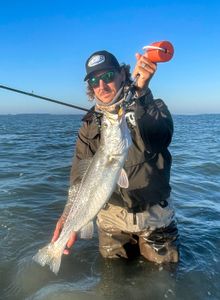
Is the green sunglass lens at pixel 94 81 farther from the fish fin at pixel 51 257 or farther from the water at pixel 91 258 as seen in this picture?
the water at pixel 91 258

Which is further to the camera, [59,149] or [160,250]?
[59,149]

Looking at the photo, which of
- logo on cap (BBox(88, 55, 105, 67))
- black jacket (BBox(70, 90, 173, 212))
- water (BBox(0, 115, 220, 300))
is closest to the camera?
black jacket (BBox(70, 90, 173, 212))

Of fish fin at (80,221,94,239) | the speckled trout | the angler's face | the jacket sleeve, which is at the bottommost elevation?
fish fin at (80,221,94,239)

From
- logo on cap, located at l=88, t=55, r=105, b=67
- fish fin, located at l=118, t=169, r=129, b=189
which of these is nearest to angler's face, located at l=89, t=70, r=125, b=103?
logo on cap, located at l=88, t=55, r=105, b=67

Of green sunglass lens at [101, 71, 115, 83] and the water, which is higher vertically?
green sunglass lens at [101, 71, 115, 83]

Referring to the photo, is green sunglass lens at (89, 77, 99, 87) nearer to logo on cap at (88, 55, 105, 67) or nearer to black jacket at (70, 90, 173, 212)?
logo on cap at (88, 55, 105, 67)

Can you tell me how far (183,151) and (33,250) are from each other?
17.1 meters

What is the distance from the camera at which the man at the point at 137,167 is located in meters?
5.48

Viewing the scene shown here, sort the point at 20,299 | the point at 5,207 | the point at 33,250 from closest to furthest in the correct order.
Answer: the point at 20,299
the point at 33,250
the point at 5,207

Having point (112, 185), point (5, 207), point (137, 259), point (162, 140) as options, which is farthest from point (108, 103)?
point (5, 207)

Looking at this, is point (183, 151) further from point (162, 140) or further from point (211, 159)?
point (162, 140)

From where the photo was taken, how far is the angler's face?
5.76 m

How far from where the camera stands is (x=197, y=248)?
8.00 m

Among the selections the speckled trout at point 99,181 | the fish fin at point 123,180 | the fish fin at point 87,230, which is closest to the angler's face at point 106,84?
the speckled trout at point 99,181
